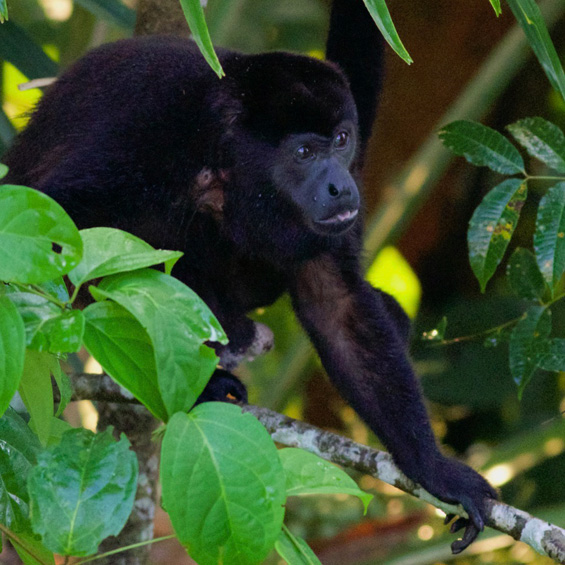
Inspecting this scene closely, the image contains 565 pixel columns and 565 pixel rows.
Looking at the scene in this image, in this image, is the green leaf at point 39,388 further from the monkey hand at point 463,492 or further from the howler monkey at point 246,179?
the monkey hand at point 463,492

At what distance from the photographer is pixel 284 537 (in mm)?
1049

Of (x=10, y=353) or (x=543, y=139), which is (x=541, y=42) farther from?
(x=10, y=353)

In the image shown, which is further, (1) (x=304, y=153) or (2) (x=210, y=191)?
(2) (x=210, y=191)

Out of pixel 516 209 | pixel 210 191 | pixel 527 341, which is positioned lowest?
pixel 527 341

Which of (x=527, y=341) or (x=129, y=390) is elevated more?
(x=129, y=390)

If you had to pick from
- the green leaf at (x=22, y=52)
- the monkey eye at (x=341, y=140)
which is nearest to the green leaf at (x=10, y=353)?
the monkey eye at (x=341, y=140)

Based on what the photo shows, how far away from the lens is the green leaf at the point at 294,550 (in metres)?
0.99

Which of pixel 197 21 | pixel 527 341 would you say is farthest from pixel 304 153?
pixel 197 21

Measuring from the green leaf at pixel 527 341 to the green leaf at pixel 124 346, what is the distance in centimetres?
112

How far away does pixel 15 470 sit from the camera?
1127mm

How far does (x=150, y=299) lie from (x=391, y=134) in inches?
139

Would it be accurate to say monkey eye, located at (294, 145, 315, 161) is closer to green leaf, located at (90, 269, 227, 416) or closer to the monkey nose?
the monkey nose

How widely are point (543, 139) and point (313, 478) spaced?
1.10 metres

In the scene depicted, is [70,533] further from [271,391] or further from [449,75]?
[449,75]
